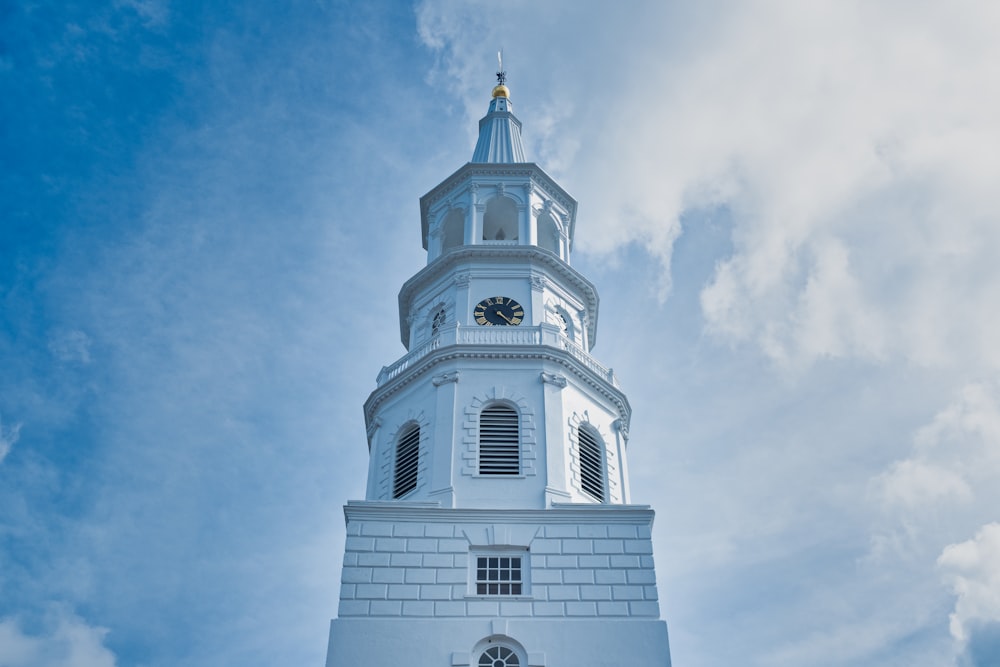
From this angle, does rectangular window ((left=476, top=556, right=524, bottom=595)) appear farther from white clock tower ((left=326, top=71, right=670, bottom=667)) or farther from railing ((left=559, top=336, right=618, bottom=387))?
railing ((left=559, top=336, right=618, bottom=387))

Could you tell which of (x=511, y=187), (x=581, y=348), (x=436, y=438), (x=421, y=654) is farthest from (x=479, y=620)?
(x=511, y=187)

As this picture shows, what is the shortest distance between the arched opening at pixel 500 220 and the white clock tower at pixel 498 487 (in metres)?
1.11

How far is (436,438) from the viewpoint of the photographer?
35.4m

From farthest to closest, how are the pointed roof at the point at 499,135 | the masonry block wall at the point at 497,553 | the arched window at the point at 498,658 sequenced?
the pointed roof at the point at 499,135
the masonry block wall at the point at 497,553
the arched window at the point at 498,658

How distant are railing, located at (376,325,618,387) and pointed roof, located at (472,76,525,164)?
11641 millimetres

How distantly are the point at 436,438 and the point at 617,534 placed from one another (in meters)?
7.20

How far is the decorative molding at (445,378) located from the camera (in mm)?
36969

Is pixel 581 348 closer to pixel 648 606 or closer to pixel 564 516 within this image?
pixel 564 516

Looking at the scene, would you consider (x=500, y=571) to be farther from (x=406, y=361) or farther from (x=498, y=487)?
(x=406, y=361)

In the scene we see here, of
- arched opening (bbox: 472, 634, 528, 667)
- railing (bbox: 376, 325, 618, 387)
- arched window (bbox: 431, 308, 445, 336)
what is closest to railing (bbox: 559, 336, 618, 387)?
railing (bbox: 376, 325, 618, 387)

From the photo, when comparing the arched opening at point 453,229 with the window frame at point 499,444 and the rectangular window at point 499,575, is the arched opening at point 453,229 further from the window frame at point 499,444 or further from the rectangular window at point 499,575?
the rectangular window at point 499,575

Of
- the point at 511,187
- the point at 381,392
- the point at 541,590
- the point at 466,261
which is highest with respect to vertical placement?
the point at 511,187

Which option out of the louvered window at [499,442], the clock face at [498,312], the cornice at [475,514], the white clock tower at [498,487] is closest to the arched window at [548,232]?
the white clock tower at [498,487]

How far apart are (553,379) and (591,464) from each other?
335 centimetres
